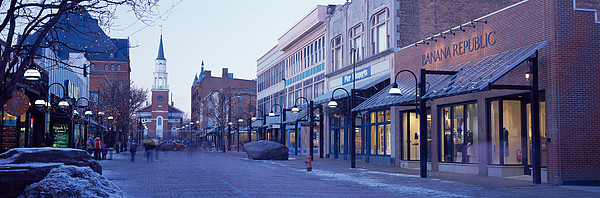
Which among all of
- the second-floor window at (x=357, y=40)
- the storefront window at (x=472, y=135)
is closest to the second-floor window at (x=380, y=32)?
the second-floor window at (x=357, y=40)

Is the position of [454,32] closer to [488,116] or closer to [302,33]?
[488,116]

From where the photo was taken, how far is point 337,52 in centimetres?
4234

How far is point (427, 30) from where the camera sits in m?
32.3

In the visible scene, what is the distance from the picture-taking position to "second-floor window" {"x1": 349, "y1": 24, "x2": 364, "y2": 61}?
37.2 m

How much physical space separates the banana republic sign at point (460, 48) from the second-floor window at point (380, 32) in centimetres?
585

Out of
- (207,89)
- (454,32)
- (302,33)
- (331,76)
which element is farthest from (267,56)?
(207,89)

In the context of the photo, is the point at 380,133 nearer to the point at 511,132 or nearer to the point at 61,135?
the point at 511,132

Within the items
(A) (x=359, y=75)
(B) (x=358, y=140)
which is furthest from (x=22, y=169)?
(B) (x=358, y=140)

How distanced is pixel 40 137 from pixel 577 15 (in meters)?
29.8

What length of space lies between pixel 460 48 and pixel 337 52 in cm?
1827

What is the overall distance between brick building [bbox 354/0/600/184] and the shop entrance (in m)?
0.03

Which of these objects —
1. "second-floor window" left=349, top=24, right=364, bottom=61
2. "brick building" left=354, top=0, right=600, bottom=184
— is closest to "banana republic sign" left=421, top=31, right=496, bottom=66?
"brick building" left=354, top=0, right=600, bottom=184

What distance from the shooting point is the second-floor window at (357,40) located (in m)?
37.2

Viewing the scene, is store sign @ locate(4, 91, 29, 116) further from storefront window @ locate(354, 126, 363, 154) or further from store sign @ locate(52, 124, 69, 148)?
store sign @ locate(52, 124, 69, 148)
